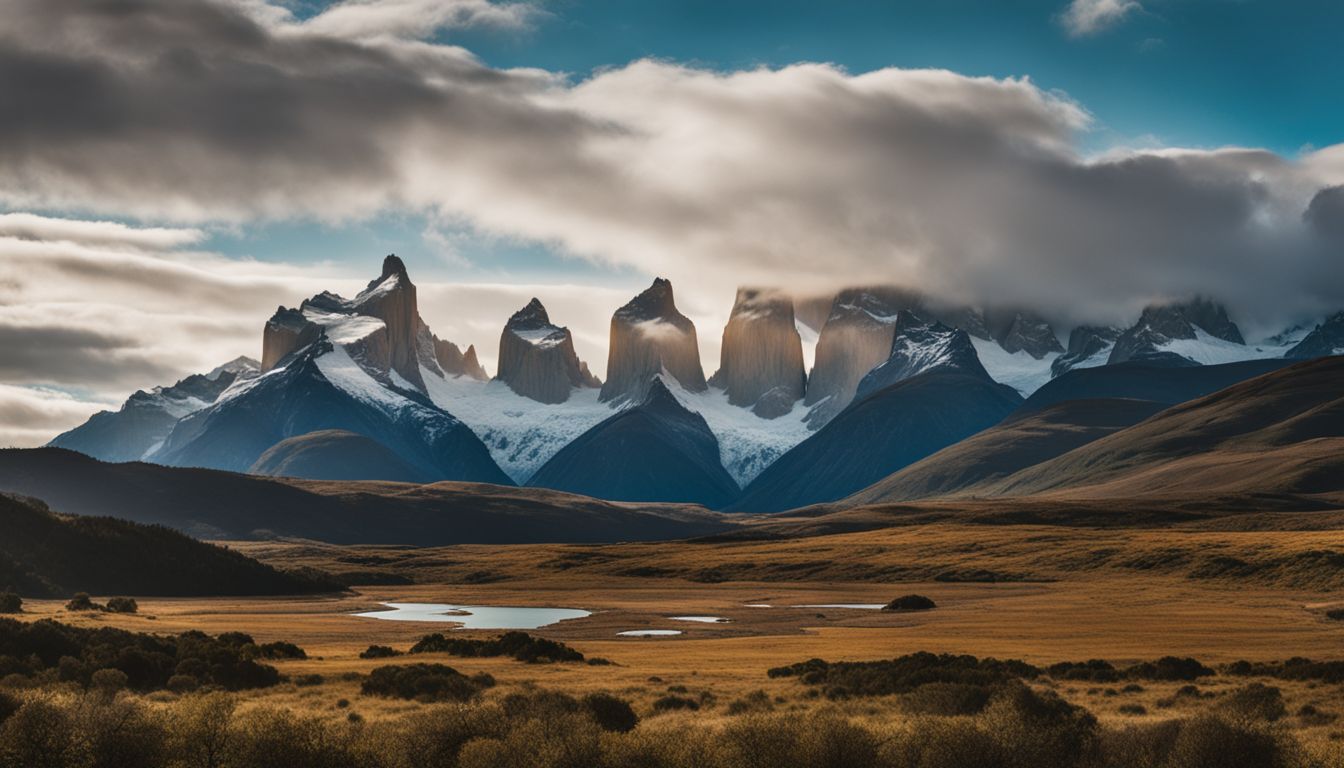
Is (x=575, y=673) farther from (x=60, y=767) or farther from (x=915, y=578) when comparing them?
(x=915, y=578)

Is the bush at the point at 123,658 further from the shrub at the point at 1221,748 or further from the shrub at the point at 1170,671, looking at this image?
the shrub at the point at 1221,748

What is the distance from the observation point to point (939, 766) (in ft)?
115

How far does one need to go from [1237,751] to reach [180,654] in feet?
171

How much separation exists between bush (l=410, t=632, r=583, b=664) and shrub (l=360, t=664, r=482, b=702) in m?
17.9

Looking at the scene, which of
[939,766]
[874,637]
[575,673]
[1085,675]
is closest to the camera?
[939,766]

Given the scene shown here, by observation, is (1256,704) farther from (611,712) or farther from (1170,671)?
(611,712)

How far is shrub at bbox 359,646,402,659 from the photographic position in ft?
269

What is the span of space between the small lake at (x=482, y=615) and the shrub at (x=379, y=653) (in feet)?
98.6

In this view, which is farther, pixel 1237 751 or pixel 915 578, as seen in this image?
pixel 915 578

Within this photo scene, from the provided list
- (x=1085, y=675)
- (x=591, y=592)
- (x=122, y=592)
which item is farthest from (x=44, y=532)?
(x=1085, y=675)

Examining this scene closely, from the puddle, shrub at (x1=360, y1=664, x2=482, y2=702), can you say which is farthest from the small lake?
shrub at (x1=360, y1=664, x2=482, y2=702)

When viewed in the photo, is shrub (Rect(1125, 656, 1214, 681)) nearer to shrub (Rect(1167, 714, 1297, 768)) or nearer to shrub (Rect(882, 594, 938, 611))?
shrub (Rect(1167, 714, 1297, 768))

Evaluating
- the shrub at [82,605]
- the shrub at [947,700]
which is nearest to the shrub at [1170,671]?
the shrub at [947,700]

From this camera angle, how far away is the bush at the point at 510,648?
80875mm
